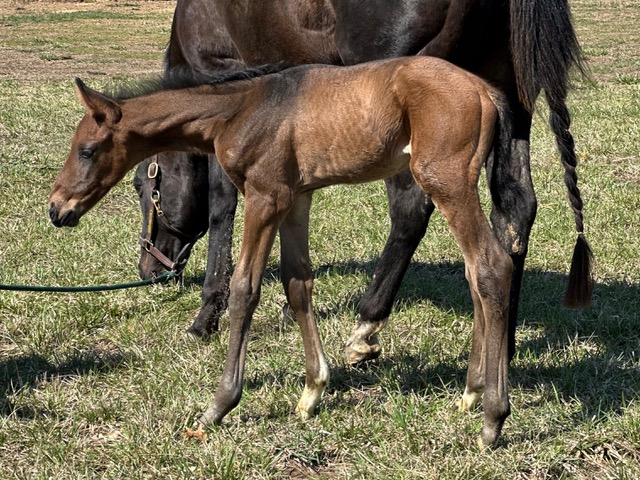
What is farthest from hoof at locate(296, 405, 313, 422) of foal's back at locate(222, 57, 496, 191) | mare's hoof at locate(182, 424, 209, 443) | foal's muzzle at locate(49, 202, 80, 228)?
foal's muzzle at locate(49, 202, 80, 228)

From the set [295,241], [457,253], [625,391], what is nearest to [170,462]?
[295,241]

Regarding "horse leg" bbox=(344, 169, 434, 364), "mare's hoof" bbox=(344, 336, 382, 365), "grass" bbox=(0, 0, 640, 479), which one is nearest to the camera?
"grass" bbox=(0, 0, 640, 479)

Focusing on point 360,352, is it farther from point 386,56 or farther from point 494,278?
point 386,56

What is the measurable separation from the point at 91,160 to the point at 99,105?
0.23 m

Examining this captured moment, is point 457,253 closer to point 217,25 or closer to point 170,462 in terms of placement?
point 217,25

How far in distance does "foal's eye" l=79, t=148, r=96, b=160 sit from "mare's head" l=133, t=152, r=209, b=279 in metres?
1.66

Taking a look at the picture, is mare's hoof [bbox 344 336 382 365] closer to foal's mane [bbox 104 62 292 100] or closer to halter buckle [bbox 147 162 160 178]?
foal's mane [bbox 104 62 292 100]

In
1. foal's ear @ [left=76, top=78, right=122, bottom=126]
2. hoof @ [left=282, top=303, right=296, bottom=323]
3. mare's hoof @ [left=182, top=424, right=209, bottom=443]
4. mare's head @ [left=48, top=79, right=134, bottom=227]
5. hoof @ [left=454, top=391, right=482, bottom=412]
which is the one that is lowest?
hoof @ [left=282, top=303, right=296, bottom=323]

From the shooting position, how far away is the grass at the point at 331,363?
3.57m

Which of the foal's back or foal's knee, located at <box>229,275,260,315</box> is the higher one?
the foal's back

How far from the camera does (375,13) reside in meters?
4.47

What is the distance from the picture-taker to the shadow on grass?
4340 mm

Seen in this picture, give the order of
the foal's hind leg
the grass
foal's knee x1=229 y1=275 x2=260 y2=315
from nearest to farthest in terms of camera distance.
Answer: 1. the foal's hind leg
2. the grass
3. foal's knee x1=229 y1=275 x2=260 y2=315

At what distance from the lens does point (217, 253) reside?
5.23 m
